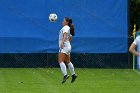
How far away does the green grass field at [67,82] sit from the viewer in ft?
41.6

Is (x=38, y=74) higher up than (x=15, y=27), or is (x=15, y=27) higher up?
(x=15, y=27)

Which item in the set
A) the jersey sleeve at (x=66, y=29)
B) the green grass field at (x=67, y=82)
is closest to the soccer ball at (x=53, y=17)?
the green grass field at (x=67, y=82)

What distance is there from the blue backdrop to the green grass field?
0.98 metres

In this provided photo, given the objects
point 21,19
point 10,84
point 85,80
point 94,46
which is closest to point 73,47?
point 94,46

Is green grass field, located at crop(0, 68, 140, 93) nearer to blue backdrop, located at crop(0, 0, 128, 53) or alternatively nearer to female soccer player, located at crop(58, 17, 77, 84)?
female soccer player, located at crop(58, 17, 77, 84)

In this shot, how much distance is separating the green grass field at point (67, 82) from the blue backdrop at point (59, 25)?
983 mm

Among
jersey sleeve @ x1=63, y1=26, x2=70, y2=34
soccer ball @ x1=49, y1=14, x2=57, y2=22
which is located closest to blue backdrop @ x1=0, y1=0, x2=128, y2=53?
soccer ball @ x1=49, y1=14, x2=57, y2=22

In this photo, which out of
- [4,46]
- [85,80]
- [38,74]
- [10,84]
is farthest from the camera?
[4,46]

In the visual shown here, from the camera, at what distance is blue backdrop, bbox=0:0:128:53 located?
1991 cm

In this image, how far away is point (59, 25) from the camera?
20.2m

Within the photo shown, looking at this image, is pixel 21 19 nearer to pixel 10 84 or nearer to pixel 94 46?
pixel 94 46

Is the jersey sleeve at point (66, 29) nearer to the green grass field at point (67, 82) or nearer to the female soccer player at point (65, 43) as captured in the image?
the female soccer player at point (65, 43)

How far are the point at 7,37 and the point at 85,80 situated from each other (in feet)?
17.8

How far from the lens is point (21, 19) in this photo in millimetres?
20062
